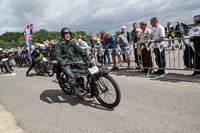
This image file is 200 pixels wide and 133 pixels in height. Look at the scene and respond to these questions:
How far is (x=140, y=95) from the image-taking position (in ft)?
13.5

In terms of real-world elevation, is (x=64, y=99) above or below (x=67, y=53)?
below

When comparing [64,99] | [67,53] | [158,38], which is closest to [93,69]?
[67,53]

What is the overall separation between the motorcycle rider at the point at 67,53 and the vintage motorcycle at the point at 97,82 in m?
0.16

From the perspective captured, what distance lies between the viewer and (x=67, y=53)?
4172mm

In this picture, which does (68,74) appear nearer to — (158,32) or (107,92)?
(107,92)

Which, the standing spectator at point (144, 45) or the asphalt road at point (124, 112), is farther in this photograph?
the standing spectator at point (144, 45)

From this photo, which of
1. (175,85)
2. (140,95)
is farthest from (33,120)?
(175,85)

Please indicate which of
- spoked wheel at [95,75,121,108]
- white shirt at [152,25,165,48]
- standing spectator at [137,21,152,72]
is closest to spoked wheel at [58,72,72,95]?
spoked wheel at [95,75,121,108]

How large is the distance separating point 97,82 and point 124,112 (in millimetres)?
918

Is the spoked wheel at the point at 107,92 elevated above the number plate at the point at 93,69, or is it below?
below

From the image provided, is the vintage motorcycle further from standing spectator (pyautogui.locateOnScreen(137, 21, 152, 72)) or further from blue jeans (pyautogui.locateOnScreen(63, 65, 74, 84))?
standing spectator (pyautogui.locateOnScreen(137, 21, 152, 72))

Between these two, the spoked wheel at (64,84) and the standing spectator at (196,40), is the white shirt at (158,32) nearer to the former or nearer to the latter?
the standing spectator at (196,40)

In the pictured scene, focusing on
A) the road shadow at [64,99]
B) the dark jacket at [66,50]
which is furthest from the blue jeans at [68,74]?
the road shadow at [64,99]

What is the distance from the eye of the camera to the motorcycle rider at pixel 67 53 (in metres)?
3.87
